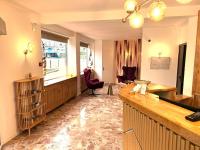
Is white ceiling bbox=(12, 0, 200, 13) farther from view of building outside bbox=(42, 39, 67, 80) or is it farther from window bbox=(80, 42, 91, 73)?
window bbox=(80, 42, 91, 73)

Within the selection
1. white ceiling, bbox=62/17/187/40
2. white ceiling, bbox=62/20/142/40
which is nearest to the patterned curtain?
white ceiling, bbox=62/20/142/40

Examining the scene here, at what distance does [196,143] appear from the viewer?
3.49ft

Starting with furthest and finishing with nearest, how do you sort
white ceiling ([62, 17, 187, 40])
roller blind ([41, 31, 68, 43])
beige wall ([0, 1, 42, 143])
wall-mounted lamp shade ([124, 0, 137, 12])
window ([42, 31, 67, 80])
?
window ([42, 31, 67, 80])
roller blind ([41, 31, 68, 43])
white ceiling ([62, 17, 187, 40])
beige wall ([0, 1, 42, 143])
wall-mounted lamp shade ([124, 0, 137, 12])

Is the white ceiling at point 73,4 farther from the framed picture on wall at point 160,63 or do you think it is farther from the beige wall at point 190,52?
the framed picture on wall at point 160,63

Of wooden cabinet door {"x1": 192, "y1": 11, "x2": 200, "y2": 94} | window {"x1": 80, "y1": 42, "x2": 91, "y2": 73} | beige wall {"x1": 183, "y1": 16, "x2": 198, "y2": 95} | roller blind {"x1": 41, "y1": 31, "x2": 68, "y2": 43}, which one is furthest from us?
window {"x1": 80, "y1": 42, "x2": 91, "y2": 73}

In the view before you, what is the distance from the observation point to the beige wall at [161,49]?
→ 5.39 m

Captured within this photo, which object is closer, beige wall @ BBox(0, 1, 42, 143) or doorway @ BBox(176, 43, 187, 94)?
beige wall @ BBox(0, 1, 42, 143)

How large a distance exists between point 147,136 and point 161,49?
427 centimetres

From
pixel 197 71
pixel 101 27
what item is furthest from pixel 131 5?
pixel 101 27

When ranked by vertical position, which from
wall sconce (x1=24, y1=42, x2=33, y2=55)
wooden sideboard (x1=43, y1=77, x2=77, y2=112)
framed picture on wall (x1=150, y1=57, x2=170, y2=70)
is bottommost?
wooden sideboard (x1=43, y1=77, x2=77, y2=112)

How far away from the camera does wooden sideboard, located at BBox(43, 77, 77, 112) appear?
4.62 meters

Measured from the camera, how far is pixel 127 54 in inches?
383

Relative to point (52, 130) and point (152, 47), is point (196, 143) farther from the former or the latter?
point (152, 47)

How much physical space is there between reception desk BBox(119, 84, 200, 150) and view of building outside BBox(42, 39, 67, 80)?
12.0 feet
